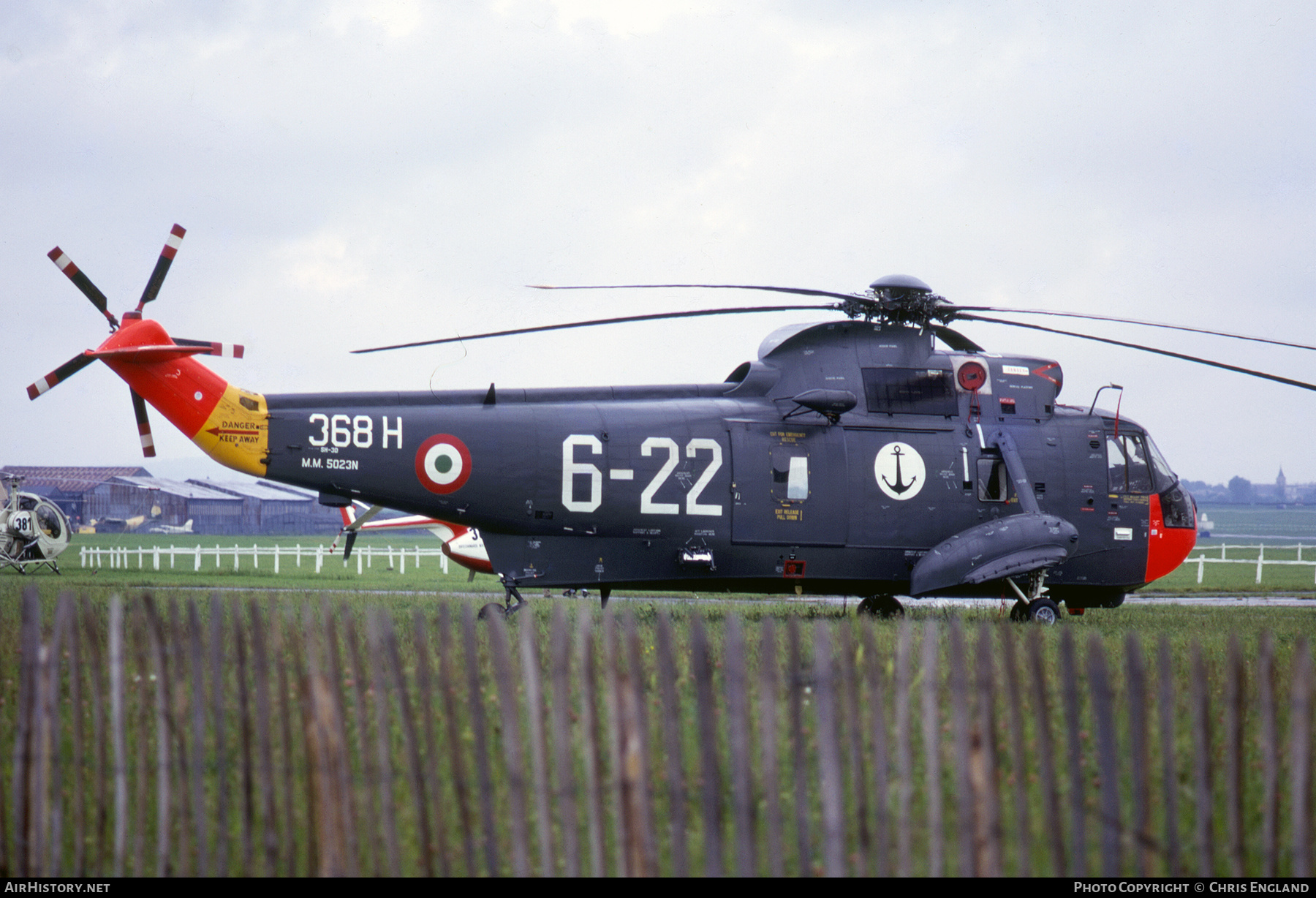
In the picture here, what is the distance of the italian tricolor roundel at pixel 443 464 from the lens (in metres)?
14.0

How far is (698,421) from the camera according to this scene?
15.0m

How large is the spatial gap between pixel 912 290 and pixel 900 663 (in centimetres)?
1159

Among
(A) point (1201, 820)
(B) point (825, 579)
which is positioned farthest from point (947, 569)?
(A) point (1201, 820)

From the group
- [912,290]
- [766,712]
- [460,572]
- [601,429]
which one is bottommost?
[460,572]

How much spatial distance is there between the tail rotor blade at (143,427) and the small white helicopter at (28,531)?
2180 centimetres

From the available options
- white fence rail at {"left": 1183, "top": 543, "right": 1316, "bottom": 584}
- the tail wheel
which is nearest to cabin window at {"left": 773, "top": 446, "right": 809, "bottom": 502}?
the tail wheel

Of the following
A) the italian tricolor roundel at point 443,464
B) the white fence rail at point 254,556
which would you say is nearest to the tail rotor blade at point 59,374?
the italian tricolor roundel at point 443,464

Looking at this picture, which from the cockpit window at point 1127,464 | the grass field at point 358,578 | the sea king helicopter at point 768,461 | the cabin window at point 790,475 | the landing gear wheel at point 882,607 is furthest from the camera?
the grass field at point 358,578

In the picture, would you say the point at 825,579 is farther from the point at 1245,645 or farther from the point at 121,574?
the point at 121,574

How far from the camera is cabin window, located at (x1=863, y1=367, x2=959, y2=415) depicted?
1583cm

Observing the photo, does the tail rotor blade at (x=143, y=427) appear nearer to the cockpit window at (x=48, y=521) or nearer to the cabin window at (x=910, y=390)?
the cabin window at (x=910, y=390)

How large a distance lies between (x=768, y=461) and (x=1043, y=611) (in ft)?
16.2
